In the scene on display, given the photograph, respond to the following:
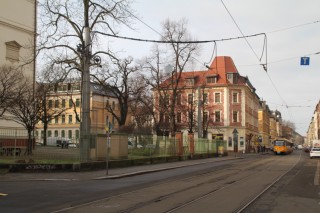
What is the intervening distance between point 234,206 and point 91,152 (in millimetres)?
16750

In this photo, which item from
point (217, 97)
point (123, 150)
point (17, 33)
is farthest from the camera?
point (217, 97)

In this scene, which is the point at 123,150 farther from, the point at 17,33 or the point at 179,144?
the point at 17,33

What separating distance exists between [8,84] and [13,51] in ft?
24.1

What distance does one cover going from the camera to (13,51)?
41.8m

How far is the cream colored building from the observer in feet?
133

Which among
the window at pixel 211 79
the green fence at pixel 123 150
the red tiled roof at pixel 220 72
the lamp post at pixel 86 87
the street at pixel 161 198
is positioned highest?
the red tiled roof at pixel 220 72

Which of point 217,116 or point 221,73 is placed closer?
point 217,116

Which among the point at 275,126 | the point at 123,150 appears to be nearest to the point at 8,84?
the point at 123,150

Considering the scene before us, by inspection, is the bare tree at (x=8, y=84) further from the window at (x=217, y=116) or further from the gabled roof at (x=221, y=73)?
the window at (x=217, y=116)

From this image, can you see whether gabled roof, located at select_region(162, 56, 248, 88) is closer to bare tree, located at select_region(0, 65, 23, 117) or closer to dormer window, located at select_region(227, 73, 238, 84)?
dormer window, located at select_region(227, 73, 238, 84)

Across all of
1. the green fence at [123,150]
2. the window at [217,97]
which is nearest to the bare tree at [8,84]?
the green fence at [123,150]

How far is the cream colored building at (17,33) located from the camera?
40562 mm

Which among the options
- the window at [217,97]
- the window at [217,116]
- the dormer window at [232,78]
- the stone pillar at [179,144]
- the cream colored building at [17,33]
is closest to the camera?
the cream colored building at [17,33]

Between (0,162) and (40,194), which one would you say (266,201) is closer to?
(40,194)
